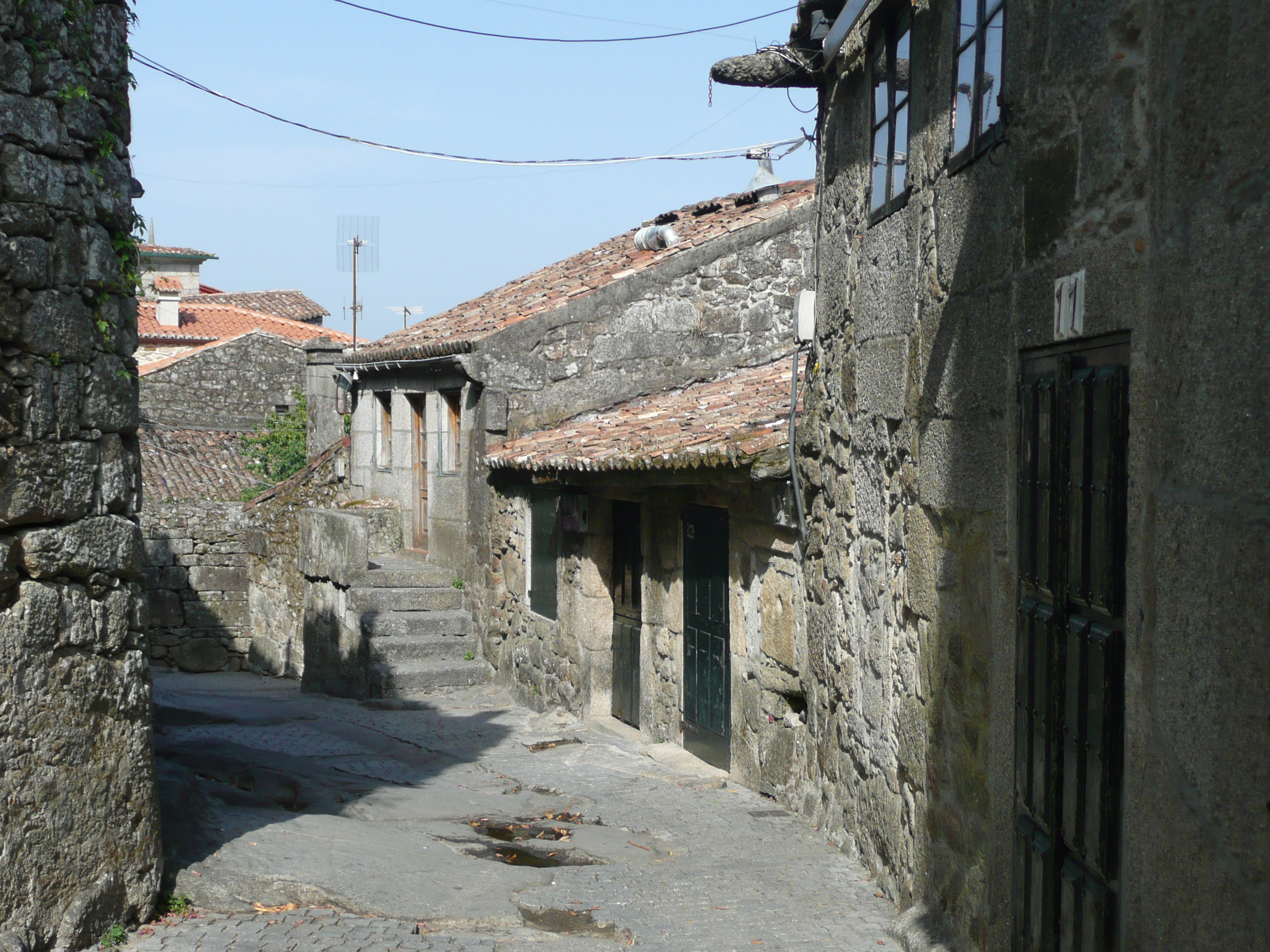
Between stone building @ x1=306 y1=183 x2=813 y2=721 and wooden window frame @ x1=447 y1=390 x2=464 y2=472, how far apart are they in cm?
3

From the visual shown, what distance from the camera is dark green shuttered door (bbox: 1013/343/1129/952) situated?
115 inches

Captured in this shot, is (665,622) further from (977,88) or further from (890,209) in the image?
(977,88)

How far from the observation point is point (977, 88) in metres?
4.07

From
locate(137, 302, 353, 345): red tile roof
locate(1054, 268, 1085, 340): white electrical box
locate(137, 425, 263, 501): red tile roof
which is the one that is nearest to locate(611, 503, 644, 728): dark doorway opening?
locate(1054, 268, 1085, 340): white electrical box

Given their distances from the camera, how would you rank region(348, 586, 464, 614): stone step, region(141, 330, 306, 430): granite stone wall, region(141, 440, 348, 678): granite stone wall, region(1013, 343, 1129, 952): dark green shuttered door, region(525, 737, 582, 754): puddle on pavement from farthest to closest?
region(141, 330, 306, 430): granite stone wall → region(141, 440, 348, 678): granite stone wall → region(348, 586, 464, 614): stone step → region(525, 737, 582, 754): puddle on pavement → region(1013, 343, 1129, 952): dark green shuttered door

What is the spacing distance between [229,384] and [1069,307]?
915 inches

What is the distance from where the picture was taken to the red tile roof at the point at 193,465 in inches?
759

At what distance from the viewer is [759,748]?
709 cm

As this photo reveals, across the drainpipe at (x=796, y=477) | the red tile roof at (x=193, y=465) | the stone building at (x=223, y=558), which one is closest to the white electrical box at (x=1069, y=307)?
the drainpipe at (x=796, y=477)

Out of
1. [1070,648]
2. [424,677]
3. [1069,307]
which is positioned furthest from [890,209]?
[424,677]

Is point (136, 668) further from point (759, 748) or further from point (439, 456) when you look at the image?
point (439, 456)

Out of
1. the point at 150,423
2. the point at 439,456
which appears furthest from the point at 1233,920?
the point at 150,423

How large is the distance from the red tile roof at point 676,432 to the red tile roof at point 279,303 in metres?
23.8

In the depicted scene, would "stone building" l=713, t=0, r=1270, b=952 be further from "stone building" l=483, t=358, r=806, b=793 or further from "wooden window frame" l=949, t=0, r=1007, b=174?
"stone building" l=483, t=358, r=806, b=793
